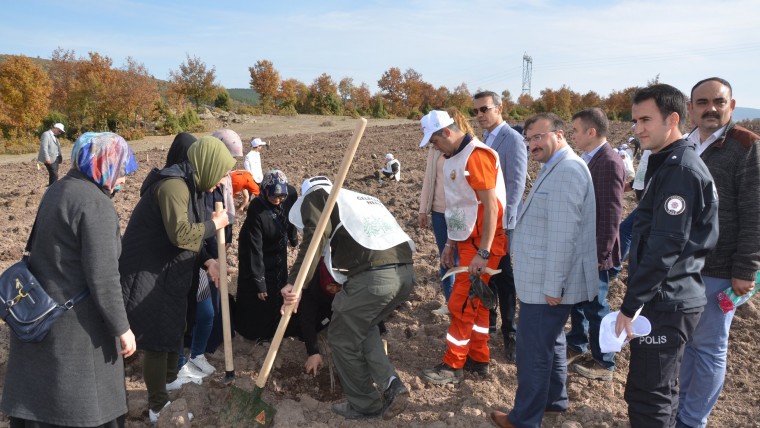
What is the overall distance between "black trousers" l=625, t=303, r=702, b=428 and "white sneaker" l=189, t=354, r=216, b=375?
107 inches

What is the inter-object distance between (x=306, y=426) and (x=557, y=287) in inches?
64.5

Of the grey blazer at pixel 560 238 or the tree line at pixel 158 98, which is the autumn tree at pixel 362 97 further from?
the grey blazer at pixel 560 238

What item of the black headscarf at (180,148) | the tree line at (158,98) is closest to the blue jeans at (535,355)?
the black headscarf at (180,148)

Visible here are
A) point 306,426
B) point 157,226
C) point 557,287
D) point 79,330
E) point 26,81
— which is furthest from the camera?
point 26,81

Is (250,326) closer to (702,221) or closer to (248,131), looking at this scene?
(702,221)

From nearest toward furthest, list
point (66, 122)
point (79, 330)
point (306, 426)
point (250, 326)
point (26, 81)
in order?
point (79, 330) < point (306, 426) < point (250, 326) < point (26, 81) < point (66, 122)

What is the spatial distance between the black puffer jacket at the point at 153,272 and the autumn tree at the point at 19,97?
2804cm

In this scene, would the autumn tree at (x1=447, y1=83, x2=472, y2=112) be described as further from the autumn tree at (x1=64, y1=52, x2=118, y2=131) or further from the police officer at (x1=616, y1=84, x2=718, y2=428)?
the police officer at (x1=616, y1=84, x2=718, y2=428)

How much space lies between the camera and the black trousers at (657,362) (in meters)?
2.41

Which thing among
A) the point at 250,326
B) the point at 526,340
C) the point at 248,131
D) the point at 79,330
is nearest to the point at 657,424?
the point at 526,340

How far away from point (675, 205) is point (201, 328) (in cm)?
299

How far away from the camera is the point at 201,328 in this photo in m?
3.73

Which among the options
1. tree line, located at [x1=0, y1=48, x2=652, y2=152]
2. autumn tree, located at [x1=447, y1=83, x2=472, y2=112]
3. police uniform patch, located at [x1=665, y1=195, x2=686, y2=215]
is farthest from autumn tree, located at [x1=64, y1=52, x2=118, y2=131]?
police uniform patch, located at [x1=665, y1=195, x2=686, y2=215]

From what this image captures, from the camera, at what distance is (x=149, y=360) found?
304 cm
